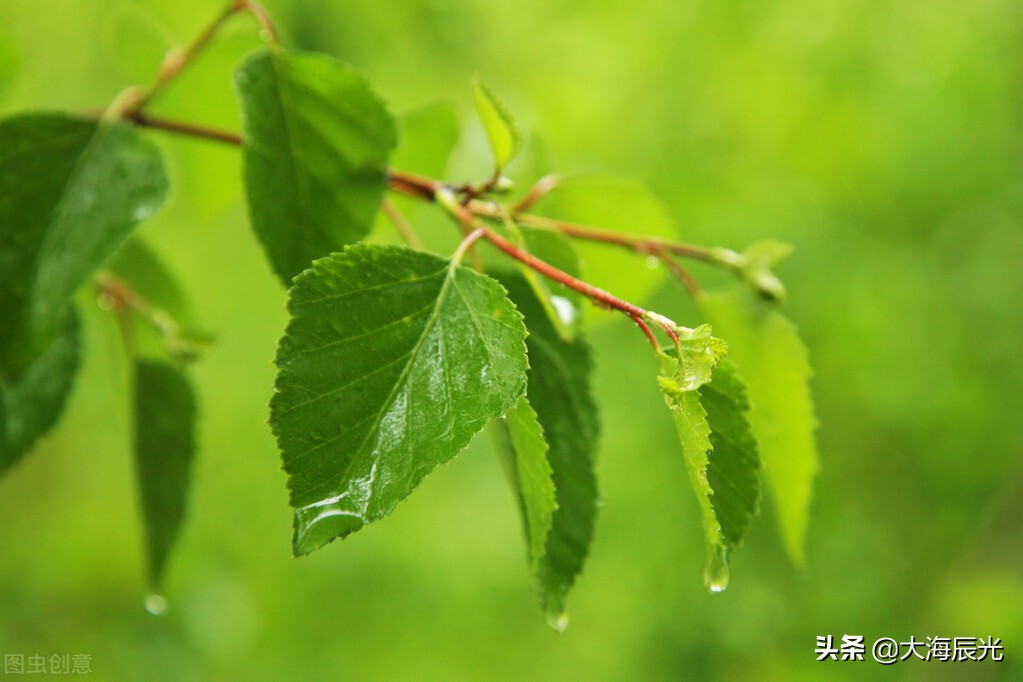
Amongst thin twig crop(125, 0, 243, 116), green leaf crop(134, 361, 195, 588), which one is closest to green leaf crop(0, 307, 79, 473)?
green leaf crop(134, 361, 195, 588)

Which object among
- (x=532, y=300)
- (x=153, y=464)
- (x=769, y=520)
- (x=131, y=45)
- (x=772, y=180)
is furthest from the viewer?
(x=769, y=520)

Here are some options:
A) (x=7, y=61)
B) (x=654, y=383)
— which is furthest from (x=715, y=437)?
(x=654, y=383)

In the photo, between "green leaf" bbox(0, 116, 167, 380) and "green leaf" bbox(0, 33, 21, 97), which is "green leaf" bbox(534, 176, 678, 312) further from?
"green leaf" bbox(0, 33, 21, 97)

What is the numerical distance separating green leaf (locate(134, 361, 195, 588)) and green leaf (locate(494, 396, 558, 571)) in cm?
35

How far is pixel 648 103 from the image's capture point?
9.61 ft

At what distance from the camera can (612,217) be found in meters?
0.74

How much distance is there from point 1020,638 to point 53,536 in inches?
108

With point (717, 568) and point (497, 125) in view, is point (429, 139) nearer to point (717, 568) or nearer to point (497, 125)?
point (497, 125)

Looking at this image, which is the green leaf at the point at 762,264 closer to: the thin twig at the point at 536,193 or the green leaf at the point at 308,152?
the thin twig at the point at 536,193

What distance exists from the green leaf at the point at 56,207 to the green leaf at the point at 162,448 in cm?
16

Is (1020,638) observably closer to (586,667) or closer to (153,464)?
(586,667)

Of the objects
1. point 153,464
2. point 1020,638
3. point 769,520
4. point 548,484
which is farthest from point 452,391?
point 769,520

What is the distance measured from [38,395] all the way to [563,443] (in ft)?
1.33

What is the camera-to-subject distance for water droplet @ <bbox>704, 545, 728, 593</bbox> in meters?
0.39
